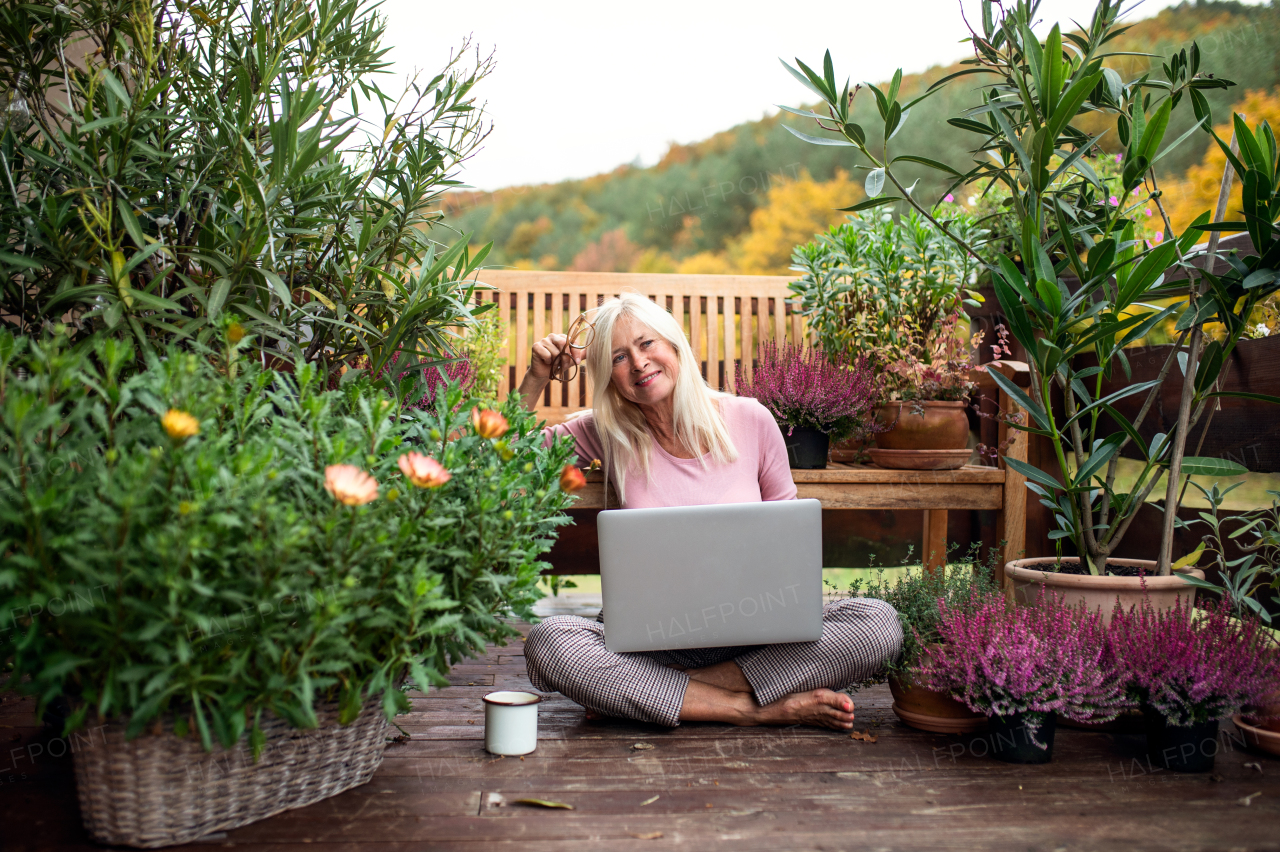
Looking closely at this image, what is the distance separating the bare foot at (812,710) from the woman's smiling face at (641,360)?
0.80 meters

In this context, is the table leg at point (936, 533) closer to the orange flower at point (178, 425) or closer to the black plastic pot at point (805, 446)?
the black plastic pot at point (805, 446)

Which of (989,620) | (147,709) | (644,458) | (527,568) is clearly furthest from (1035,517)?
(147,709)

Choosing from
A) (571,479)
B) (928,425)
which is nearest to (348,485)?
(571,479)

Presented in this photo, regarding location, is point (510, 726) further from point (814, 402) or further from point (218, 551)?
point (814, 402)

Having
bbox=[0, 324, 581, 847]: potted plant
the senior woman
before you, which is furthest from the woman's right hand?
bbox=[0, 324, 581, 847]: potted plant

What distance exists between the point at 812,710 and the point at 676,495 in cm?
61

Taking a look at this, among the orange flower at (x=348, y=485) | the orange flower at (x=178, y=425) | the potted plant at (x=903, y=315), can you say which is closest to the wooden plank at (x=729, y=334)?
the potted plant at (x=903, y=315)

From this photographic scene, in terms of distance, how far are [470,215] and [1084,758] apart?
7.64 m

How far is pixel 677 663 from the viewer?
1.86 m

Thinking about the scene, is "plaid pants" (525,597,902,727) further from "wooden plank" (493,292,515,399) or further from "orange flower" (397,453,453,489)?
"wooden plank" (493,292,515,399)

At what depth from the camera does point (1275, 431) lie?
191 centimetres

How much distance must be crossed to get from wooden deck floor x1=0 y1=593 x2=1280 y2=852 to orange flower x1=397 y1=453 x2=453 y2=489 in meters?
0.57

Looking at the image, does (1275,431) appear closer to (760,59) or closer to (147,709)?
(147,709)

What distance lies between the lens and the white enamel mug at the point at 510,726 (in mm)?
1568
